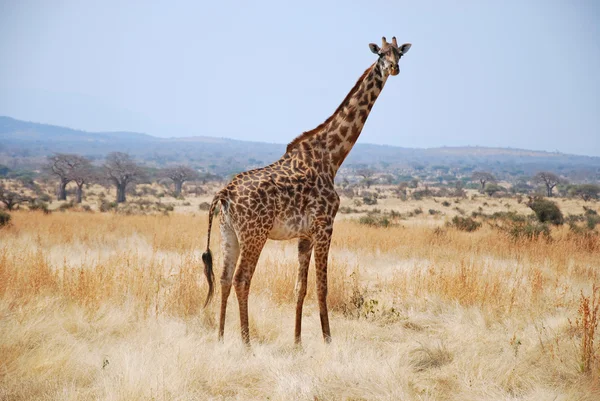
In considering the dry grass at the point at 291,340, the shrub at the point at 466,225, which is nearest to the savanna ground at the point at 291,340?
the dry grass at the point at 291,340

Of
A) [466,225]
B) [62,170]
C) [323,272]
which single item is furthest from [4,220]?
[62,170]

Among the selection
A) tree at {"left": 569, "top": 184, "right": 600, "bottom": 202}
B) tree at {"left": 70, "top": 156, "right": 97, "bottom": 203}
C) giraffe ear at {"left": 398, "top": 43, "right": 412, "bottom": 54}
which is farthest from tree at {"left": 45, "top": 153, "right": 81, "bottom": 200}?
tree at {"left": 569, "top": 184, "right": 600, "bottom": 202}

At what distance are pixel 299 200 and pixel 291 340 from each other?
5.89 feet

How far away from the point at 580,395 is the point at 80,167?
153ft

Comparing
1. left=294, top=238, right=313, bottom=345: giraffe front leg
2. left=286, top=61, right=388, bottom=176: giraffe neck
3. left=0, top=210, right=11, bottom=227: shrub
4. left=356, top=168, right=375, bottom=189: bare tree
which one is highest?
left=286, top=61, right=388, bottom=176: giraffe neck

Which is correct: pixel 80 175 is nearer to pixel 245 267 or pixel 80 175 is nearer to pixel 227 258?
pixel 227 258

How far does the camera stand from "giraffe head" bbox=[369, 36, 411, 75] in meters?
5.97

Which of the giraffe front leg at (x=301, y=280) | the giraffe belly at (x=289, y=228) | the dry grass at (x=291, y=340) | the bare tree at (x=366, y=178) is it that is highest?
the giraffe belly at (x=289, y=228)

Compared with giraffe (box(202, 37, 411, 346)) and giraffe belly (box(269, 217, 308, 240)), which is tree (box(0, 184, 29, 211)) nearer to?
giraffe (box(202, 37, 411, 346))

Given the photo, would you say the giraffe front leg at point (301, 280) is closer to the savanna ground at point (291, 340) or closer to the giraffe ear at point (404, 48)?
the savanna ground at point (291, 340)

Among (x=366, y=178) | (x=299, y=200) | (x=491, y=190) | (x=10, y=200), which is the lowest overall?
(x=366, y=178)

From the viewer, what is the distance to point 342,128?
6.29 metres

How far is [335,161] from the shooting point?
629 centimetres

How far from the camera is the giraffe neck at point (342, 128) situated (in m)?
6.26
